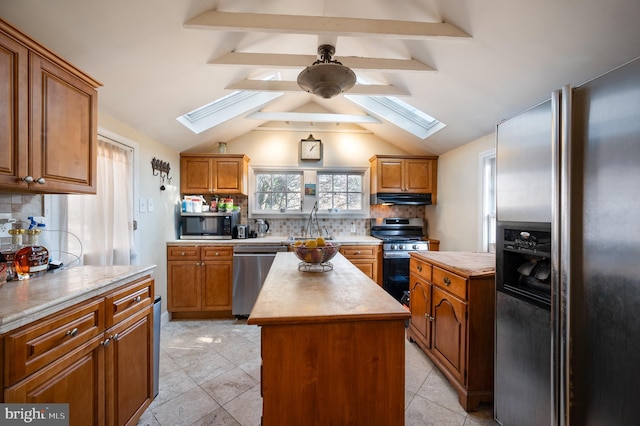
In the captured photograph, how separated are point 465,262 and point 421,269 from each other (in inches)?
16.2

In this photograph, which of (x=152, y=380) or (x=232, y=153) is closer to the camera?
(x=152, y=380)

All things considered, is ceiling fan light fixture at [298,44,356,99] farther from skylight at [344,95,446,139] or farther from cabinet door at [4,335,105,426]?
skylight at [344,95,446,139]

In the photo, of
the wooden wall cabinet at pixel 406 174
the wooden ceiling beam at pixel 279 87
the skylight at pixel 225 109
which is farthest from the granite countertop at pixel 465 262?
the skylight at pixel 225 109

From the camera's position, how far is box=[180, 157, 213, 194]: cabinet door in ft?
11.4

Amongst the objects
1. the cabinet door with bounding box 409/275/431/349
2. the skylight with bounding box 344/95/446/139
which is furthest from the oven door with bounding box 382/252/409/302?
the skylight with bounding box 344/95/446/139

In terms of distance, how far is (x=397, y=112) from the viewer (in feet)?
11.3

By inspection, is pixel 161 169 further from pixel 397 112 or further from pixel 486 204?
pixel 486 204

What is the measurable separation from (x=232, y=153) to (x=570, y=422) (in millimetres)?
4013

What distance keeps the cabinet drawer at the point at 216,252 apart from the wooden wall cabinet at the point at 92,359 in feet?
5.00

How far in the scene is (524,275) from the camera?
1.37 meters

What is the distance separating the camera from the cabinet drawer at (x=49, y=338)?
84 cm

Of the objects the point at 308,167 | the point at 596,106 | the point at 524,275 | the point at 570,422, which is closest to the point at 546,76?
the point at 596,106

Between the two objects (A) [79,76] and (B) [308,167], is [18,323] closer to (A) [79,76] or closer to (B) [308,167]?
(A) [79,76]

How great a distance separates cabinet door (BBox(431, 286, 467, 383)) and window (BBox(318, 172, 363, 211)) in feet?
7.16
